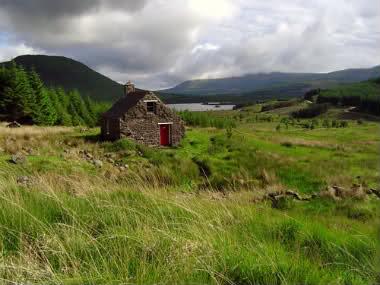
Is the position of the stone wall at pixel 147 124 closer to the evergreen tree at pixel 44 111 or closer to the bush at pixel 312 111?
the evergreen tree at pixel 44 111

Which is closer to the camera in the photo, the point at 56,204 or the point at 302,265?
the point at 302,265

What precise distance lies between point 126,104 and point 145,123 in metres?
3.24

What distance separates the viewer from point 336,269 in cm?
451

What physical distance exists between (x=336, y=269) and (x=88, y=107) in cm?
7603

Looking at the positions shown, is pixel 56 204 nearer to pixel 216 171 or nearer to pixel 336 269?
pixel 336 269

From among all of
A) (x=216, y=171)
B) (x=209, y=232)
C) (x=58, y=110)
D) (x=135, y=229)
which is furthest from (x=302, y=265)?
(x=58, y=110)

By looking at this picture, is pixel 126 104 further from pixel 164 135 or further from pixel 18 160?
pixel 18 160

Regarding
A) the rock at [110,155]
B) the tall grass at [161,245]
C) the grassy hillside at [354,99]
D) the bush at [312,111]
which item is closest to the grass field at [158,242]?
the tall grass at [161,245]

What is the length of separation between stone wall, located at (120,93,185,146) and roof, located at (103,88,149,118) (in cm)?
46

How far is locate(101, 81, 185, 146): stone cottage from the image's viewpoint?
38.5 meters

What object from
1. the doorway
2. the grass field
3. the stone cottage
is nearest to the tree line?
the stone cottage

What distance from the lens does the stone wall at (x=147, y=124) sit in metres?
38.5

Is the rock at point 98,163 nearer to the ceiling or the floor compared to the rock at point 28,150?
nearer to the floor

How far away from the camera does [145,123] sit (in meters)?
39.0
